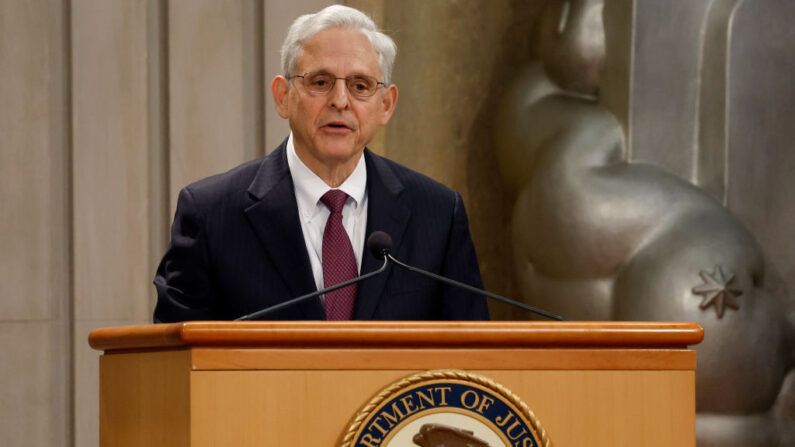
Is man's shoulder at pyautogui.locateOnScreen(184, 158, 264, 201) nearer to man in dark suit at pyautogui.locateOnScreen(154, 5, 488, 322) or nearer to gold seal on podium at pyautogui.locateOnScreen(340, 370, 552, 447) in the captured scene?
man in dark suit at pyautogui.locateOnScreen(154, 5, 488, 322)

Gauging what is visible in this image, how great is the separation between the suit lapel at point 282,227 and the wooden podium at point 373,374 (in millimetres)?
447

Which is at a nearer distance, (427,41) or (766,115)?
(766,115)

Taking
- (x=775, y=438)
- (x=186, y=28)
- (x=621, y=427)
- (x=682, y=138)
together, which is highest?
(x=186, y=28)

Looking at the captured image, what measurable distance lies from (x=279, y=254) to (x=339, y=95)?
1.05 ft

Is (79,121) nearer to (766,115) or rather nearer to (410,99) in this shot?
(410,99)

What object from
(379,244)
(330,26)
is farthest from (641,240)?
(379,244)

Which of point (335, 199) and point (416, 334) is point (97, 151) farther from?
point (416, 334)

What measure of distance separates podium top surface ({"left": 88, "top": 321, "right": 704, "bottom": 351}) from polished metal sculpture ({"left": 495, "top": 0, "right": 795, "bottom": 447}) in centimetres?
210

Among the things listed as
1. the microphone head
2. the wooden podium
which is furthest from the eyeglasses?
the wooden podium

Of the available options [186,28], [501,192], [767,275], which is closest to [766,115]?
[767,275]

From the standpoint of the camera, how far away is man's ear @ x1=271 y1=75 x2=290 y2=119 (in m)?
2.23

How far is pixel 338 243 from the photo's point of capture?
2096 millimetres

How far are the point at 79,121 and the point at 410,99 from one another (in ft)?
3.96

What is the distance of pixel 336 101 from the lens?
2156 mm
